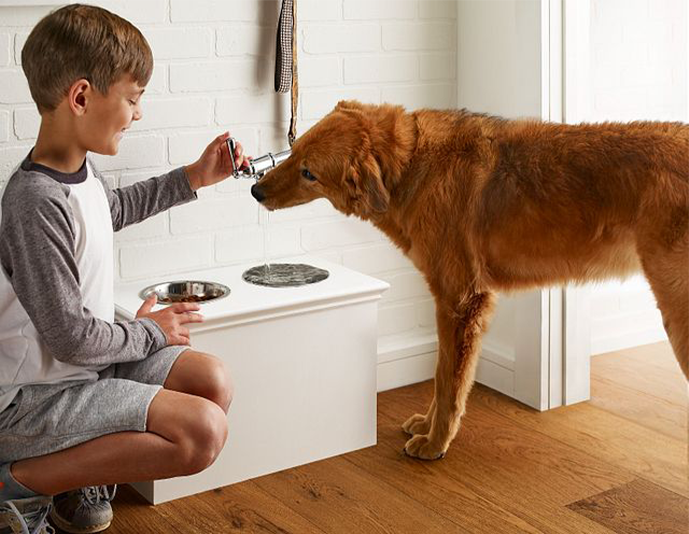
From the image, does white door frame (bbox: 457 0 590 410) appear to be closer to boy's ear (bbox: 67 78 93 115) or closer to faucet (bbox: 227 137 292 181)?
faucet (bbox: 227 137 292 181)

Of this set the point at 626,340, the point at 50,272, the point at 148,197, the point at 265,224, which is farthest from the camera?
the point at 626,340

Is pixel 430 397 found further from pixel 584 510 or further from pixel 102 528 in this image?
pixel 102 528

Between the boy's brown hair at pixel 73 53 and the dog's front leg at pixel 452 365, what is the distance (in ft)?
3.34

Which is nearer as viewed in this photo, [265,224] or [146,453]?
[146,453]

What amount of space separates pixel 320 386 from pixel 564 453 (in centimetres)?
66

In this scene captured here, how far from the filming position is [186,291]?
8.47ft

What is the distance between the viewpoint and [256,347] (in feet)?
7.87

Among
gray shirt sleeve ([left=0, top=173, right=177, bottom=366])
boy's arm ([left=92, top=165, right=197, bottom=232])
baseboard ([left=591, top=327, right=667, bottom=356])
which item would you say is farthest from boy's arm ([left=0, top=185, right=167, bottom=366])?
baseboard ([left=591, top=327, right=667, bottom=356])

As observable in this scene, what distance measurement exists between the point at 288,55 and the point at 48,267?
117 centimetres

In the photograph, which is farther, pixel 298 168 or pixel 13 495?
pixel 298 168

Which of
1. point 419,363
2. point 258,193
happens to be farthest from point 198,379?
point 419,363

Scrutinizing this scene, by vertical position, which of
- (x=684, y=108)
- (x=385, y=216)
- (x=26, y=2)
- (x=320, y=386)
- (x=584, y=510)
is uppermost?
(x=26, y=2)

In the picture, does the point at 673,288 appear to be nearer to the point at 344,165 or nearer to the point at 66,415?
the point at 344,165

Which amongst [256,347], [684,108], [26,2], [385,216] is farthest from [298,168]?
[684,108]
